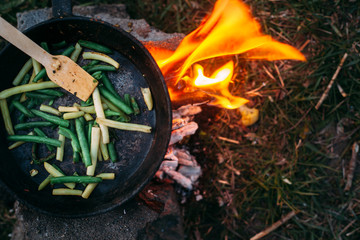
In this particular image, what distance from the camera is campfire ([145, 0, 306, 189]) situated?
3189 mm

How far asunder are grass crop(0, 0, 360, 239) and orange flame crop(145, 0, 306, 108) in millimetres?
229

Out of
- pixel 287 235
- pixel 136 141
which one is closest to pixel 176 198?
pixel 136 141

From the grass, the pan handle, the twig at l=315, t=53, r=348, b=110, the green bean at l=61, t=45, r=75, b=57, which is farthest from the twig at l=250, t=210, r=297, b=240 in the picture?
the pan handle

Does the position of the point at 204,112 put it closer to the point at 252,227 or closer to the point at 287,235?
the point at 252,227

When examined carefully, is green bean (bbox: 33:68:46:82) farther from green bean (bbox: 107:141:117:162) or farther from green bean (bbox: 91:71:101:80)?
green bean (bbox: 107:141:117:162)

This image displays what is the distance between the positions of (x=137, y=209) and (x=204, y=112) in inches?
60.3

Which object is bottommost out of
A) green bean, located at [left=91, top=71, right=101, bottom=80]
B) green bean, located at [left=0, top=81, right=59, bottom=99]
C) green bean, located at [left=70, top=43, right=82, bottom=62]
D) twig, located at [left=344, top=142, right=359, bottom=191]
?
twig, located at [left=344, top=142, right=359, bottom=191]

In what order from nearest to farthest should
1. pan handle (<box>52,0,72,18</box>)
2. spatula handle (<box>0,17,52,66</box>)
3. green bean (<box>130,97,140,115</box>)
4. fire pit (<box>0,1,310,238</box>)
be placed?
spatula handle (<box>0,17,52,66</box>), pan handle (<box>52,0,72,18</box>), green bean (<box>130,97,140,115</box>), fire pit (<box>0,1,310,238</box>)

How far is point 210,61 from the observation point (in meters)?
3.70

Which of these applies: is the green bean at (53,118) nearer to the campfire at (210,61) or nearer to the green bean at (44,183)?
the green bean at (44,183)

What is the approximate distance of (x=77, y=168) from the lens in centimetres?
311

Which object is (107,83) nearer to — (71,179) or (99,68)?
(99,68)

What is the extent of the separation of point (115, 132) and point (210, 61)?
1581 millimetres

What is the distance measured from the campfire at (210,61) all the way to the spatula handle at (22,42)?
1171 mm
